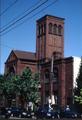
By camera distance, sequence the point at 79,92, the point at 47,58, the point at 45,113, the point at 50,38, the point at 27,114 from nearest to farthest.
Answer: the point at 45,113
the point at 27,114
the point at 79,92
the point at 47,58
the point at 50,38

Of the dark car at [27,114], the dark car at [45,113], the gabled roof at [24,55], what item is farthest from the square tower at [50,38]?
the dark car at [45,113]

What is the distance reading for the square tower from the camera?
269 feet

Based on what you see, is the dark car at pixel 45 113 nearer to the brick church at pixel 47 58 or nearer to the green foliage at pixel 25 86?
the green foliage at pixel 25 86

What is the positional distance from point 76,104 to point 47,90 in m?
9.48

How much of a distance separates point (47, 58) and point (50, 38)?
4.61 metres

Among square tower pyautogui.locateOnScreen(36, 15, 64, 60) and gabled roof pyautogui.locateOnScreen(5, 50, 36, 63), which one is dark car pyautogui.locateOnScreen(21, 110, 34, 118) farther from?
gabled roof pyautogui.locateOnScreen(5, 50, 36, 63)

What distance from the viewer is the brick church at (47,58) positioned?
2822 inches

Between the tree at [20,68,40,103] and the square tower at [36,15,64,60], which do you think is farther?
the square tower at [36,15,64,60]

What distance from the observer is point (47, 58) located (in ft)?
265

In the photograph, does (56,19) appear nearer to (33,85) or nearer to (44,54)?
(44,54)

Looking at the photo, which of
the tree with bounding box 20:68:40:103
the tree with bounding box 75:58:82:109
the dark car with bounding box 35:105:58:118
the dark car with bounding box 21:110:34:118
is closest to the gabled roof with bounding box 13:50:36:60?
the tree with bounding box 20:68:40:103

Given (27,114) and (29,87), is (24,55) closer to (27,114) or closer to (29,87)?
(29,87)

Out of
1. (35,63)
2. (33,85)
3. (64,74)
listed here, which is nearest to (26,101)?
(33,85)

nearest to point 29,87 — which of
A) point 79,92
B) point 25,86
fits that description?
point 25,86
